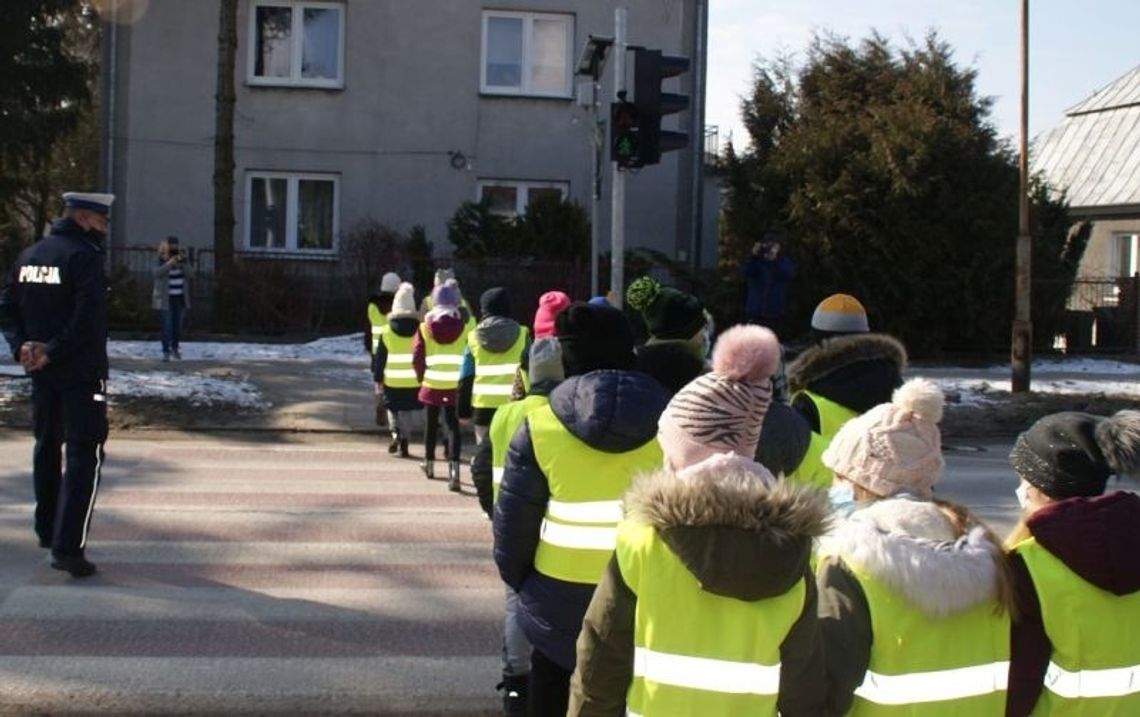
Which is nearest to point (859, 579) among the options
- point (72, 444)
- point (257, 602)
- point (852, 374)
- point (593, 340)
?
point (593, 340)

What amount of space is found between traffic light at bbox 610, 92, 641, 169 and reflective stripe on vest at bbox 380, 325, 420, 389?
2796mm

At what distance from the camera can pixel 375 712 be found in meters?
5.80

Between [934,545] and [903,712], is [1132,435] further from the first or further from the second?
[903,712]

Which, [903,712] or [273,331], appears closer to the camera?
[903,712]

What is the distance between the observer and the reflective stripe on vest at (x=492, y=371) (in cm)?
1012

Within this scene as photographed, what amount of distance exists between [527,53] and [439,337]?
1642 centimetres

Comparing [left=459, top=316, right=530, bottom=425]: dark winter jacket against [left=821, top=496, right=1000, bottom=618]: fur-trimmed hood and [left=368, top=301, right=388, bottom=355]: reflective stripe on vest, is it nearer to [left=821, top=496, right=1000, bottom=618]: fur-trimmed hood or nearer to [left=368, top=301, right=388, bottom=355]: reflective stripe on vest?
[left=368, top=301, right=388, bottom=355]: reflective stripe on vest

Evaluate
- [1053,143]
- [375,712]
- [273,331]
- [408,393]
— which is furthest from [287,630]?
[1053,143]

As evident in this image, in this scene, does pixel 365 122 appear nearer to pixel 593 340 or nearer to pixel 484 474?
pixel 484 474

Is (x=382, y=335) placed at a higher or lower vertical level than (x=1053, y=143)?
lower

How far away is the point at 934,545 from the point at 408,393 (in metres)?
9.57

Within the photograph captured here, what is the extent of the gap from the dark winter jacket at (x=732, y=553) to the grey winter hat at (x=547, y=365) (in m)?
2.59

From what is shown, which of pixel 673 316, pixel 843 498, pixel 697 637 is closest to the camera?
pixel 697 637

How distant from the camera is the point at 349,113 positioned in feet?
87.1
